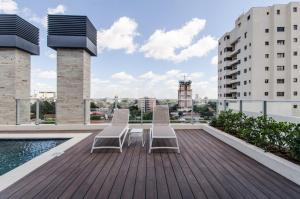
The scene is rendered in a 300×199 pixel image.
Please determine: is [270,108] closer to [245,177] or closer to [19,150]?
[245,177]

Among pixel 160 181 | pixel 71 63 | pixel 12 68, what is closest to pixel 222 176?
pixel 160 181

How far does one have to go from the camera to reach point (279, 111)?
17.1ft

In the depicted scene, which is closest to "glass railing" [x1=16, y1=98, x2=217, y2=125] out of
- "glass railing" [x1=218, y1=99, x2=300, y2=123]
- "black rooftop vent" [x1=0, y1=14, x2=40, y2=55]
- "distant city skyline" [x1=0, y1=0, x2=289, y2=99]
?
"distant city skyline" [x1=0, y1=0, x2=289, y2=99]

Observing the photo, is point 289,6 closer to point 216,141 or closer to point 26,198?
point 216,141

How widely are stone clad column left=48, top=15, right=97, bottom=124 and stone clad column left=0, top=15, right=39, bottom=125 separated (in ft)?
4.36

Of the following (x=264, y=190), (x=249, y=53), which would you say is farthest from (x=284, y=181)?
(x=249, y=53)

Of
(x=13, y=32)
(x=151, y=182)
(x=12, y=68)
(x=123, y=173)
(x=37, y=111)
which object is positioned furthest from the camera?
(x=37, y=111)

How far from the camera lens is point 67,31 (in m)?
6.99

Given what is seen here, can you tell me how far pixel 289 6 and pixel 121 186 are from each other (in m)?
41.5

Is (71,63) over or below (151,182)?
over

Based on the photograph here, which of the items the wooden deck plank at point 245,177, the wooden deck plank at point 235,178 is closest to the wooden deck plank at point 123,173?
the wooden deck plank at point 235,178

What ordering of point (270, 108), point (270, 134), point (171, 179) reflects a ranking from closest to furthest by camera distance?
1. point (171, 179)
2. point (270, 134)
3. point (270, 108)

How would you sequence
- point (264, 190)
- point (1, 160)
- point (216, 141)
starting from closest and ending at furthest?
point (264, 190) → point (1, 160) → point (216, 141)

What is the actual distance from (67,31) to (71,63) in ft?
3.53
